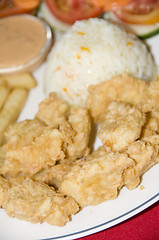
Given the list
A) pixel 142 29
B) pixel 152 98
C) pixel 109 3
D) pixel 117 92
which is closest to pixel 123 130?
pixel 152 98

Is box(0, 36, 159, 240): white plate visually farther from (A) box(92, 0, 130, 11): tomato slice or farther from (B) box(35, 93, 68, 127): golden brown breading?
(A) box(92, 0, 130, 11): tomato slice

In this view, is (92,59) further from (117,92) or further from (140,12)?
(140,12)

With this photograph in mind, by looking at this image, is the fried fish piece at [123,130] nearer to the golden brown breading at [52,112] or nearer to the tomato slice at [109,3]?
the golden brown breading at [52,112]

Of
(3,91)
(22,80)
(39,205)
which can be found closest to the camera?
(39,205)

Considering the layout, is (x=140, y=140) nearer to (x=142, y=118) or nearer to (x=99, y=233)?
(x=142, y=118)

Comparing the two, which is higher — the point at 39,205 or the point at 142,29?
the point at 142,29

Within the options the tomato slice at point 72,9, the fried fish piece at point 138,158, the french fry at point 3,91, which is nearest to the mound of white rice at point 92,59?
the french fry at point 3,91
